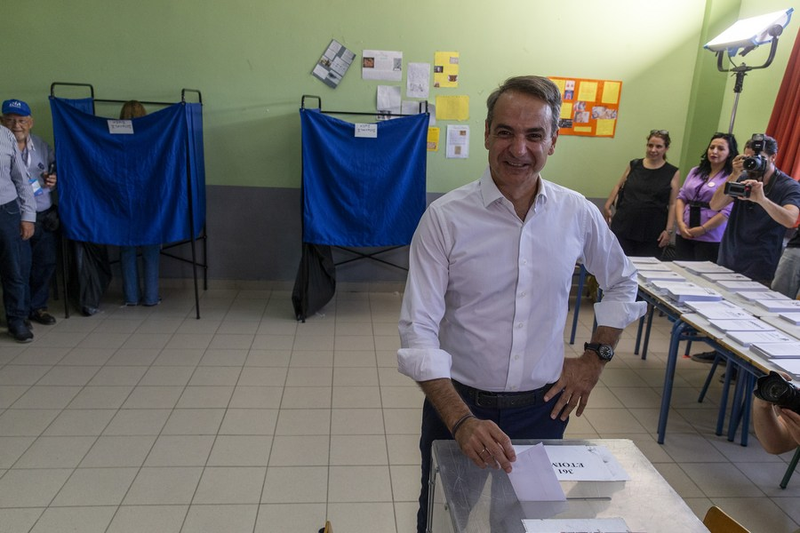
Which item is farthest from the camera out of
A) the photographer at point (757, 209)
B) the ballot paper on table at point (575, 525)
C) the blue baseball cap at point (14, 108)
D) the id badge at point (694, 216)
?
the id badge at point (694, 216)

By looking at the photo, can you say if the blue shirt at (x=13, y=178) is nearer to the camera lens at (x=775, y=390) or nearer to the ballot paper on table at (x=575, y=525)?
the ballot paper on table at (x=575, y=525)

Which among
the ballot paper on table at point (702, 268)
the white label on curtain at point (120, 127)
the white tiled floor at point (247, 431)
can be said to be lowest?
the white tiled floor at point (247, 431)

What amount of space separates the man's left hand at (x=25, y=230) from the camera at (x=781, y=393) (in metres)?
4.01

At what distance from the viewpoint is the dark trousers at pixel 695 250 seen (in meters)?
3.82

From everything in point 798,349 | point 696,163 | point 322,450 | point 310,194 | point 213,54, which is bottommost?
point 322,450

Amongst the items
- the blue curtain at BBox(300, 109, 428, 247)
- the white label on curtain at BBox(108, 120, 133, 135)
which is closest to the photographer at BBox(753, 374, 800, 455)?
the blue curtain at BBox(300, 109, 428, 247)

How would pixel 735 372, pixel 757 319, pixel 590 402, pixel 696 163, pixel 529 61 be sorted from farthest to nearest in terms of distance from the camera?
pixel 696 163, pixel 529 61, pixel 735 372, pixel 590 402, pixel 757 319

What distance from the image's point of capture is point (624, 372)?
11.6ft

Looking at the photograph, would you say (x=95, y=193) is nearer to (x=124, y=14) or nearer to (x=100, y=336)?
(x=100, y=336)

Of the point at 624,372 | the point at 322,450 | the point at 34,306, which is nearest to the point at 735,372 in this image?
the point at 624,372

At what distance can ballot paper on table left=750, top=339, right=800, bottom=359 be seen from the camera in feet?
6.85

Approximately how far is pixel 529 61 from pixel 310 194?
85.8 inches

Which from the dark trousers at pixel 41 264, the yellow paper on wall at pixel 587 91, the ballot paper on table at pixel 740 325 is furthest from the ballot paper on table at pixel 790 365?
the dark trousers at pixel 41 264

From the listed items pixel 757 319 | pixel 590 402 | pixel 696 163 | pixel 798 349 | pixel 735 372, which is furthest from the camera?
pixel 696 163
